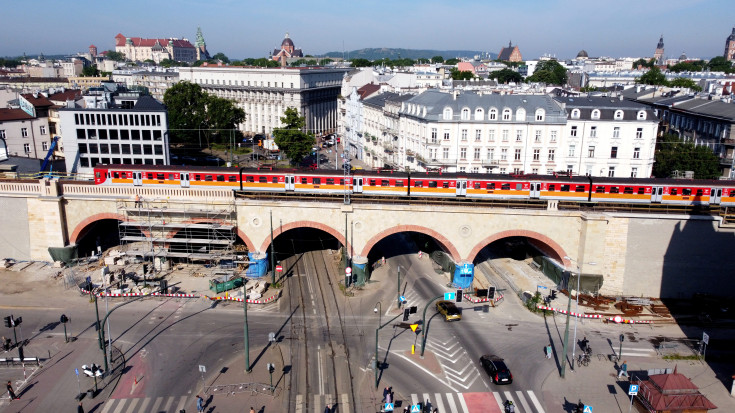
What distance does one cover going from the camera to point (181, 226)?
52.3 m

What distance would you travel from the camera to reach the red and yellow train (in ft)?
176

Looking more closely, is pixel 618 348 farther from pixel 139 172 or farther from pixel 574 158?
pixel 139 172

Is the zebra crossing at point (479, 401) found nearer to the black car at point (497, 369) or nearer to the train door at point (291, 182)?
the black car at point (497, 369)

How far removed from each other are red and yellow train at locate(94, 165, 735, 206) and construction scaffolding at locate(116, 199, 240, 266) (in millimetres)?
4543

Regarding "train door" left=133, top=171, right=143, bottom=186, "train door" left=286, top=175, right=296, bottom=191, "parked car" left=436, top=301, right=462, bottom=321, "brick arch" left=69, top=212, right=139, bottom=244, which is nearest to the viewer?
"parked car" left=436, top=301, right=462, bottom=321

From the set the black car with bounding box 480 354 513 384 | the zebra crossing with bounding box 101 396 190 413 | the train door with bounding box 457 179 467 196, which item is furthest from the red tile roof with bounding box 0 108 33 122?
the black car with bounding box 480 354 513 384

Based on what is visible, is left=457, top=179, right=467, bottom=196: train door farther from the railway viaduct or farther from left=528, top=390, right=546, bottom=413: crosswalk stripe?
left=528, top=390, right=546, bottom=413: crosswalk stripe

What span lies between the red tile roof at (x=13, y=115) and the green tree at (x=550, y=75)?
13451cm

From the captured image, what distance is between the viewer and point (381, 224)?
5184 cm

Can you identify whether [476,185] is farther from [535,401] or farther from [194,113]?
[194,113]

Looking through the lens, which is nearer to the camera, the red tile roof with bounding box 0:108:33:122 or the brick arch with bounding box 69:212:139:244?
the brick arch with bounding box 69:212:139:244

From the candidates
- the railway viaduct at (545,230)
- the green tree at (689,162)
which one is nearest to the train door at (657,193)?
the railway viaduct at (545,230)

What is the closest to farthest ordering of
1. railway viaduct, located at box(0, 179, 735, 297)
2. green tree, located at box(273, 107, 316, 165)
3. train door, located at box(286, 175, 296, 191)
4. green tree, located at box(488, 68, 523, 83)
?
railway viaduct, located at box(0, 179, 735, 297) → train door, located at box(286, 175, 296, 191) → green tree, located at box(273, 107, 316, 165) → green tree, located at box(488, 68, 523, 83)

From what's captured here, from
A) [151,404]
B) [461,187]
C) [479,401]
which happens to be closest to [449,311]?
[479,401]
